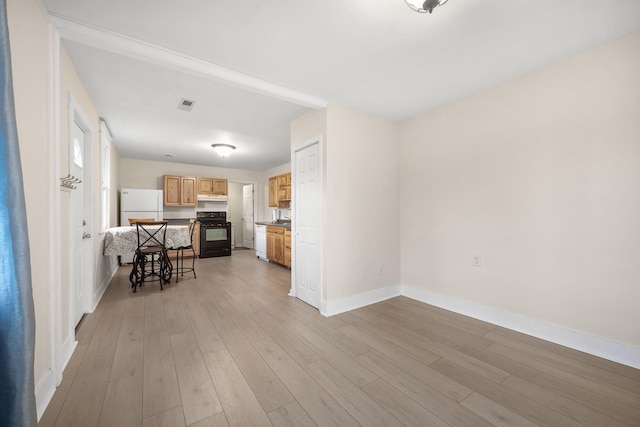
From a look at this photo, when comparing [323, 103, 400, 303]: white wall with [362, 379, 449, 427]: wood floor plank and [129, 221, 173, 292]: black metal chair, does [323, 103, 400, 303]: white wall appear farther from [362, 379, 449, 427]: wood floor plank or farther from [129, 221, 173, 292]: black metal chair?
[129, 221, 173, 292]: black metal chair

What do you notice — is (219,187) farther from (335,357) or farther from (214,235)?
(335,357)

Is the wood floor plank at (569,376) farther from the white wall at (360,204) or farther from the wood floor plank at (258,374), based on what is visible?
the wood floor plank at (258,374)

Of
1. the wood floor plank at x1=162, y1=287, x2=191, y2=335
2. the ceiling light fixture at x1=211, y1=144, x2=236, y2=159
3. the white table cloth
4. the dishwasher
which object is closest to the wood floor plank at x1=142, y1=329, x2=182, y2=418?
the wood floor plank at x1=162, y1=287, x2=191, y2=335

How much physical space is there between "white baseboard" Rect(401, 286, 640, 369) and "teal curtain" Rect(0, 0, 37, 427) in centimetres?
332

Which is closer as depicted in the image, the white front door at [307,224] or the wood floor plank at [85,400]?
the wood floor plank at [85,400]

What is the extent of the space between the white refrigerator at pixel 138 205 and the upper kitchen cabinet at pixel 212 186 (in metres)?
1.09

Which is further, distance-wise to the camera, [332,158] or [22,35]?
[332,158]

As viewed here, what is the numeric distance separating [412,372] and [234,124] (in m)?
3.73

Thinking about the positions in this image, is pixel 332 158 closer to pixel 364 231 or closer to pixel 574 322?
pixel 364 231

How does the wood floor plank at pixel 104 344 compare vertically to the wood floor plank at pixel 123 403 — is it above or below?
above

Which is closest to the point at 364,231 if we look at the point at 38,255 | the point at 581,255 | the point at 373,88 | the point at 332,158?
the point at 332,158

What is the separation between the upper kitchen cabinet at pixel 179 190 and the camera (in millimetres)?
6352

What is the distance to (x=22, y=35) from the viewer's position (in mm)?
1317

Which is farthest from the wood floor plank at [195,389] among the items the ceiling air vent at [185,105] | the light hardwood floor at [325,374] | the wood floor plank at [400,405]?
the ceiling air vent at [185,105]
